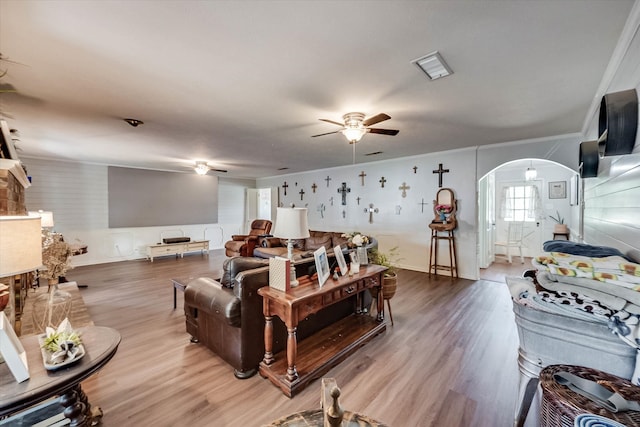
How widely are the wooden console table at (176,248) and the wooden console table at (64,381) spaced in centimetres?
569

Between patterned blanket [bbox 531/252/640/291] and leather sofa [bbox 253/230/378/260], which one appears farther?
leather sofa [bbox 253/230/378/260]

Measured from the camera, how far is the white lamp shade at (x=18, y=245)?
1.14 meters

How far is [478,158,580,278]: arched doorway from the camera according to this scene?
20.4ft

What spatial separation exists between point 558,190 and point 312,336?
23.6ft

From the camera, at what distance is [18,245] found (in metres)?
1.18

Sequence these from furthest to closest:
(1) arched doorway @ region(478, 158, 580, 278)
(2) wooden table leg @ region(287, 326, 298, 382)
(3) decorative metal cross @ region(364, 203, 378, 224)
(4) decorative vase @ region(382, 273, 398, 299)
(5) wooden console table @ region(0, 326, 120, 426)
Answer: (3) decorative metal cross @ region(364, 203, 378, 224), (1) arched doorway @ region(478, 158, 580, 278), (4) decorative vase @ region(382, 273, 398, 299), (2) wooden table leg @ region(287, 326, 298, 382), (5) wooden console table @ region(0, 326, 120, 426)

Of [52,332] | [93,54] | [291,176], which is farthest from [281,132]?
[291,176]

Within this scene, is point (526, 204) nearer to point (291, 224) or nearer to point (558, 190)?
point (558, 190)

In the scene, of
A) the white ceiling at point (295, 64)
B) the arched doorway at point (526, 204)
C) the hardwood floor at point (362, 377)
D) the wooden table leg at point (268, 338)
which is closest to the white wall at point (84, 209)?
the white ceiling at point (295, 64)

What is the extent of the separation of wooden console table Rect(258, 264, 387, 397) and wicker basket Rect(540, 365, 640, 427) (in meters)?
1.41

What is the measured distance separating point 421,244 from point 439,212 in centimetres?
85

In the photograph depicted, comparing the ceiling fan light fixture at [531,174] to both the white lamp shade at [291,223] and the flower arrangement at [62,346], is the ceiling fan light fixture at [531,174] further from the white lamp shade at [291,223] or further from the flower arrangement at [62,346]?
the flower arrangement at [62,346]

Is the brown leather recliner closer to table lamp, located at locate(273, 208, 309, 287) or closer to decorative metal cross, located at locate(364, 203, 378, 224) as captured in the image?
decorative metal cross, located at locate(364, 203, 378, 224)

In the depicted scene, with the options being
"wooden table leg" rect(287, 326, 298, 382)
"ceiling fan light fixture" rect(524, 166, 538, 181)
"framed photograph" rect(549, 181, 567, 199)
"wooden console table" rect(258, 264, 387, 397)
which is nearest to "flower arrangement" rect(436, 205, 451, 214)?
"ceiling fan light fixture" rect(524, 166, 538, 181)
